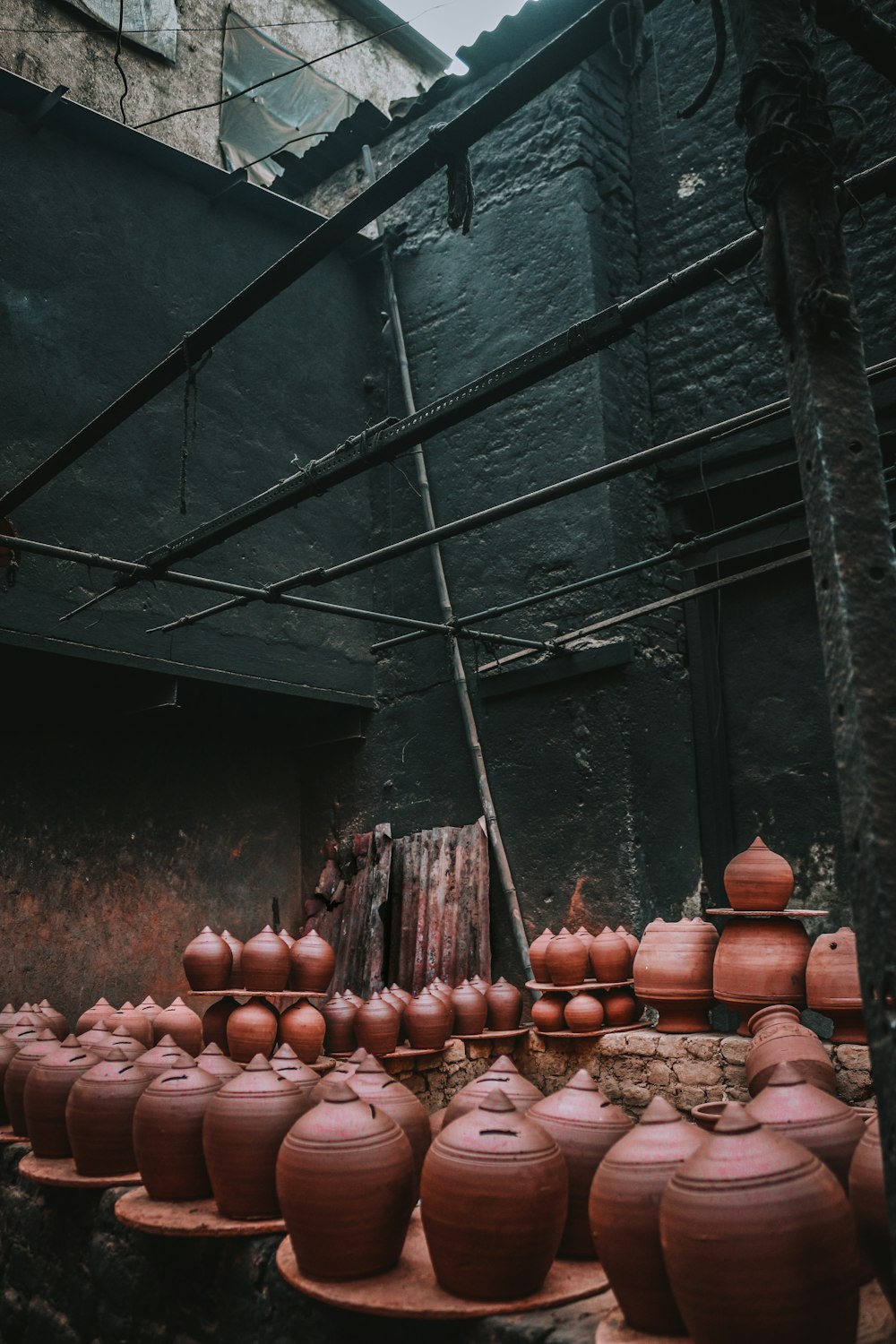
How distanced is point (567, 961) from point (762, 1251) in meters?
3.69

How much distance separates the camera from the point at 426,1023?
5258 millimetres

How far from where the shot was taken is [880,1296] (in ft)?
6.55

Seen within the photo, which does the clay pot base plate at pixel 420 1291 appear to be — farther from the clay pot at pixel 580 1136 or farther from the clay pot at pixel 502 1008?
the clay pot at pixel 502 1008

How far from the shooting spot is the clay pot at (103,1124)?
3.26 meters

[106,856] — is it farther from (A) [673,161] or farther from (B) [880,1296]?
(A) [673,161]

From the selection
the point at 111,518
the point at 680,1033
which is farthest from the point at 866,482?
the point at 111,518

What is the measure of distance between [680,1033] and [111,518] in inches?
183

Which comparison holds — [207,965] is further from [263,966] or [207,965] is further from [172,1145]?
[172,1145]

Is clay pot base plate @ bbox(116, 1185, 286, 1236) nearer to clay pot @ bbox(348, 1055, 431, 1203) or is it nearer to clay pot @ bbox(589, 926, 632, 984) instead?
clay pot @ bbox(348, 1055, 431, 1203)

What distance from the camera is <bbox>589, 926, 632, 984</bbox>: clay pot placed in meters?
5.29

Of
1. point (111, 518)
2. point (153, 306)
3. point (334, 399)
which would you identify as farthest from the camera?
point (334, 399)

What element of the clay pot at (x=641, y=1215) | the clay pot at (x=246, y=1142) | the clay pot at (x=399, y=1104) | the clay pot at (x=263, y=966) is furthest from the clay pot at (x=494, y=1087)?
the clay pot at (x=263, y=966)

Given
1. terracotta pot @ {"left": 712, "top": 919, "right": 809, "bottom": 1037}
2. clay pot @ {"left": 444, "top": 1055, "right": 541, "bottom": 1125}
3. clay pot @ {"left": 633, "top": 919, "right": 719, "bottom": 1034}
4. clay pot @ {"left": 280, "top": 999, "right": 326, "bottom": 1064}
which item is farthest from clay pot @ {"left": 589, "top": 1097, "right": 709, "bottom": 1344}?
clay pot @ {"left": 280, "top": 999, "right": 326, "bottom": 1064}

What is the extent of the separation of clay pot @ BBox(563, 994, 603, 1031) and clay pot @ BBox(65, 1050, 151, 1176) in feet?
8.23
